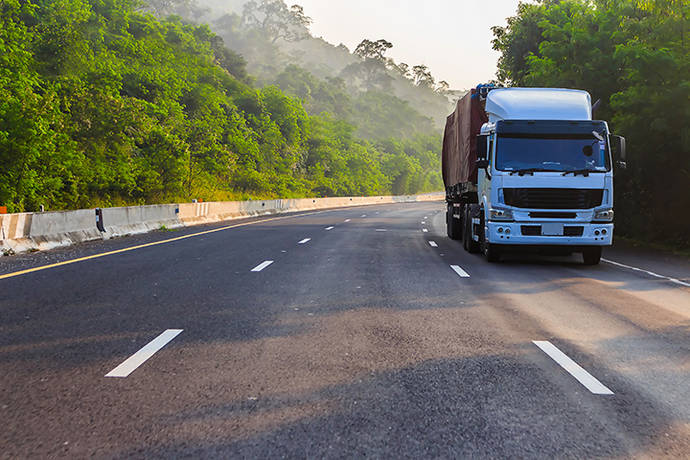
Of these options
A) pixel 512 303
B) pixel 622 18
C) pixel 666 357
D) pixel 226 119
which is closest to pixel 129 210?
pixel 512 303

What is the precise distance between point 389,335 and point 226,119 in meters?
52.6

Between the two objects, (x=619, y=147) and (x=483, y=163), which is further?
(x=483, y=163)

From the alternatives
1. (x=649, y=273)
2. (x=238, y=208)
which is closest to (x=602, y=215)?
(x=649, y=273)

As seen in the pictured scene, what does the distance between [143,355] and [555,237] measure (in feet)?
31.2

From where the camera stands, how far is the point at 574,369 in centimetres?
548

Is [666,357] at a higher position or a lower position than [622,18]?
lower

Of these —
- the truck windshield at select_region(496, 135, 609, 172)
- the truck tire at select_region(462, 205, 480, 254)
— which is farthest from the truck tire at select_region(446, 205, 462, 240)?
the truck windshield at select_region(496, 135, 609, 172)

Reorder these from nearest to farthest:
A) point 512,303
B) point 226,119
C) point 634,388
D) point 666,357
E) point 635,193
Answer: point 634,388, point 666,357, point 512,303, point 635,193, point 226,119

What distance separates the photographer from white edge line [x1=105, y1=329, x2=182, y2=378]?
5.19 metres

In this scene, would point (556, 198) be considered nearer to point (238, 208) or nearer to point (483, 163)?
point (483, 163)

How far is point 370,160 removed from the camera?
328ft

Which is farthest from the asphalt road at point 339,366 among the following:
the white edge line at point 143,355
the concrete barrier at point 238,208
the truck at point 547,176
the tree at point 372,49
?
the tree at point 372,49

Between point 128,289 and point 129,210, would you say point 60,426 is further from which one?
point 129,210

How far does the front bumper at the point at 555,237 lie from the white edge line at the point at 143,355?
8.17 metres
